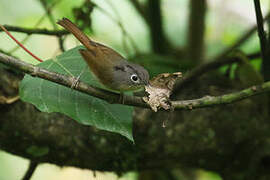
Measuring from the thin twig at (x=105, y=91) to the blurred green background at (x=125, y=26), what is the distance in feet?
6.90

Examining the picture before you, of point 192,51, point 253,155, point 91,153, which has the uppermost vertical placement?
point 192,51

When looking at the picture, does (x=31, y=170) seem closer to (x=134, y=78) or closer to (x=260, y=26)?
(x=134, y=78)

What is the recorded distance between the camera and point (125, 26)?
164 inches

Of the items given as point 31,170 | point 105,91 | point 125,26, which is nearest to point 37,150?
A: point 31,170

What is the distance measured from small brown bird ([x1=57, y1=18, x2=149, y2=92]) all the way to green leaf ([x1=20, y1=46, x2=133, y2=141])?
0.11 metres

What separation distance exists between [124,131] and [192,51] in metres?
2.36

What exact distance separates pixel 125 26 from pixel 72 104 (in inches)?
99.8

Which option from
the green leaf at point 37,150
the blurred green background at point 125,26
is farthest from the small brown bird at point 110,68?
the blurred green background at point 125,26

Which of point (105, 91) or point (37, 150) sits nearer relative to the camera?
point (105, 91)

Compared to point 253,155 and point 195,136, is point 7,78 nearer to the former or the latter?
point 195,136

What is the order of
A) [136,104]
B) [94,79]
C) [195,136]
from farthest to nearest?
[195,136] → [94,79] → [136,104]

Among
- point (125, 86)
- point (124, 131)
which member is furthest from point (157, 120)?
point (124, 131)

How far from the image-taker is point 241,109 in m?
2.78

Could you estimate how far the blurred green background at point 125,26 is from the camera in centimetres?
379
